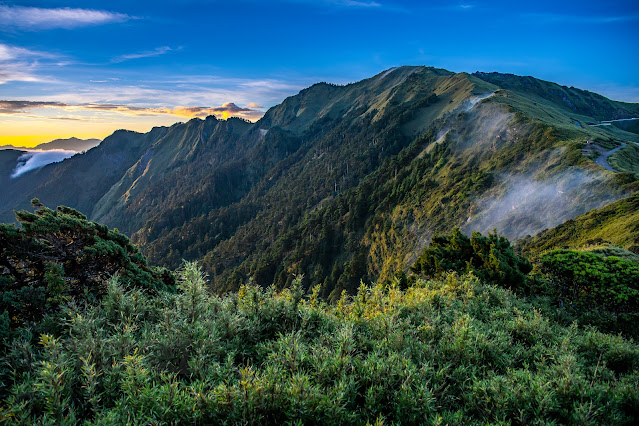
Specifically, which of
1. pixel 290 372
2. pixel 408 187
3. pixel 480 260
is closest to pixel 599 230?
pixel 480 260

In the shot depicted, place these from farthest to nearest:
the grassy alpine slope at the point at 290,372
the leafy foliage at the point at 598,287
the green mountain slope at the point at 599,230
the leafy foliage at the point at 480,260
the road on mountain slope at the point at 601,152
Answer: the road on mountain slope at the point at 601,152
the green mountain slope at the point at 599,230
the leafy foliage at the point at 480,260
the leafy foliage at the point at 598,287
the grassy alpine slope at the point at 290,372

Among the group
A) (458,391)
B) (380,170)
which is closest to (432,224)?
(380,170)

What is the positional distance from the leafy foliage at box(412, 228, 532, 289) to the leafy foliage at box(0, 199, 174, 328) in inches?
695

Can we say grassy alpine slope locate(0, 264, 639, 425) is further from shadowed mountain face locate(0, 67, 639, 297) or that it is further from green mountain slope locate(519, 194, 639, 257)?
shadowed mountain face locate(0, 67, 639, 297)

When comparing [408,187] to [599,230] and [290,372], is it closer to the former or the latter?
[599,230]

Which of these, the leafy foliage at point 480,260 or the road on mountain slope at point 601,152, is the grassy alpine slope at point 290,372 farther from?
the road on mountain slope at point 601,152

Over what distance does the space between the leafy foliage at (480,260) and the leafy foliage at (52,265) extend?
17.6m

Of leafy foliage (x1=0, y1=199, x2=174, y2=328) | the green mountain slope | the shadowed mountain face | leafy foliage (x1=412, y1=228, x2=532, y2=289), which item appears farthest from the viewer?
the shadowed mountain face

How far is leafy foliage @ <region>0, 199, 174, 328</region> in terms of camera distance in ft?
33.0

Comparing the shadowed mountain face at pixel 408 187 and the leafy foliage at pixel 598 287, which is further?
the shadowed mountain face at pixel 408 187

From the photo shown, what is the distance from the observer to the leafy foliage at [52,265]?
33.0ft

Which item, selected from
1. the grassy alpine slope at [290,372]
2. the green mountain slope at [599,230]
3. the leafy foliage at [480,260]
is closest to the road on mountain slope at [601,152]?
the green mountain slope at [599,230]

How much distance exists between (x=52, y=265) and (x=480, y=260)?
22.5 meters

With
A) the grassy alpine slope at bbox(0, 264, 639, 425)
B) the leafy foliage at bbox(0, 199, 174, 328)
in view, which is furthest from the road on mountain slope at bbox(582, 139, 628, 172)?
the leafy foliage at bbox(0, 199, 174, 328)
